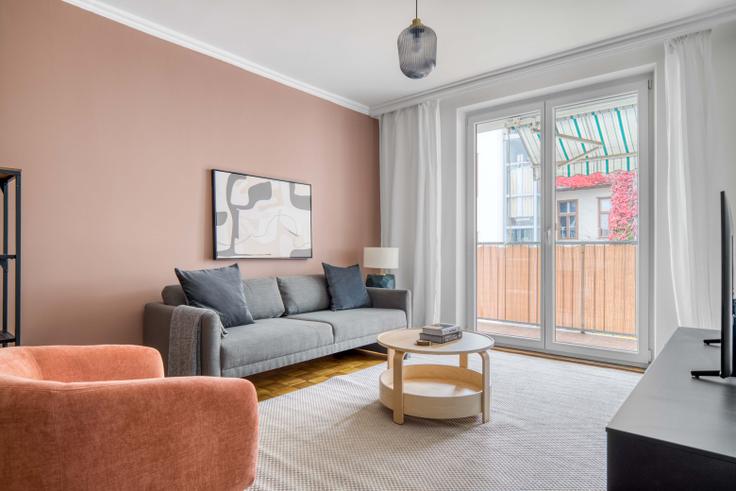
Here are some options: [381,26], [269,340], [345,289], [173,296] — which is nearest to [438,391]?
[269,340]

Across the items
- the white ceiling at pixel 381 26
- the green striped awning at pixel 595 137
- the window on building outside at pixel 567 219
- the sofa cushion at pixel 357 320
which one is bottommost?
the sofa cushion at pixel 357 320

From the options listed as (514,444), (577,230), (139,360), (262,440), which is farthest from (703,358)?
(577,230)

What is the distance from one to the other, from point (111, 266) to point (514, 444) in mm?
2818

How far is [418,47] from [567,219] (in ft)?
8.41

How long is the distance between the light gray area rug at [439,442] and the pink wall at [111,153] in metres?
1.41

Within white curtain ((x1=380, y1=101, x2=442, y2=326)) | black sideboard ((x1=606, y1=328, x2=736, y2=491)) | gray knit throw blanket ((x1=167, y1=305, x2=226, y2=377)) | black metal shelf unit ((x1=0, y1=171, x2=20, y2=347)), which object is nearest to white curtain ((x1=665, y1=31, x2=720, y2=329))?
white curtain ((x1=380, y1=101, x2=442, y2=326))

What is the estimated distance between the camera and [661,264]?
3.54 m

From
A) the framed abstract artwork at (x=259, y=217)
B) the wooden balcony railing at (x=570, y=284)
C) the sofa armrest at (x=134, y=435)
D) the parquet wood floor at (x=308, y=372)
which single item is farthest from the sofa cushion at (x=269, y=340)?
the wooden balcony railing at (x=570, y=284)

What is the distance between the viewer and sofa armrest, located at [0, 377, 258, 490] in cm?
105

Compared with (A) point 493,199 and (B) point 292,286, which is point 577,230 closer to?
(A) point 493,199

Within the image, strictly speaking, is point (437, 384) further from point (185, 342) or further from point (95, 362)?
point (95, 362)

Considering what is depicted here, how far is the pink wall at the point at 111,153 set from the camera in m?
2.73

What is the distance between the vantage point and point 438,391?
2.68m

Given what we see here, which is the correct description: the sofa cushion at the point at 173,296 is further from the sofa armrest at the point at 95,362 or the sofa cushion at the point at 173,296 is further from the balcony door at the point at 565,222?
the balcony door at the point at 565,222
